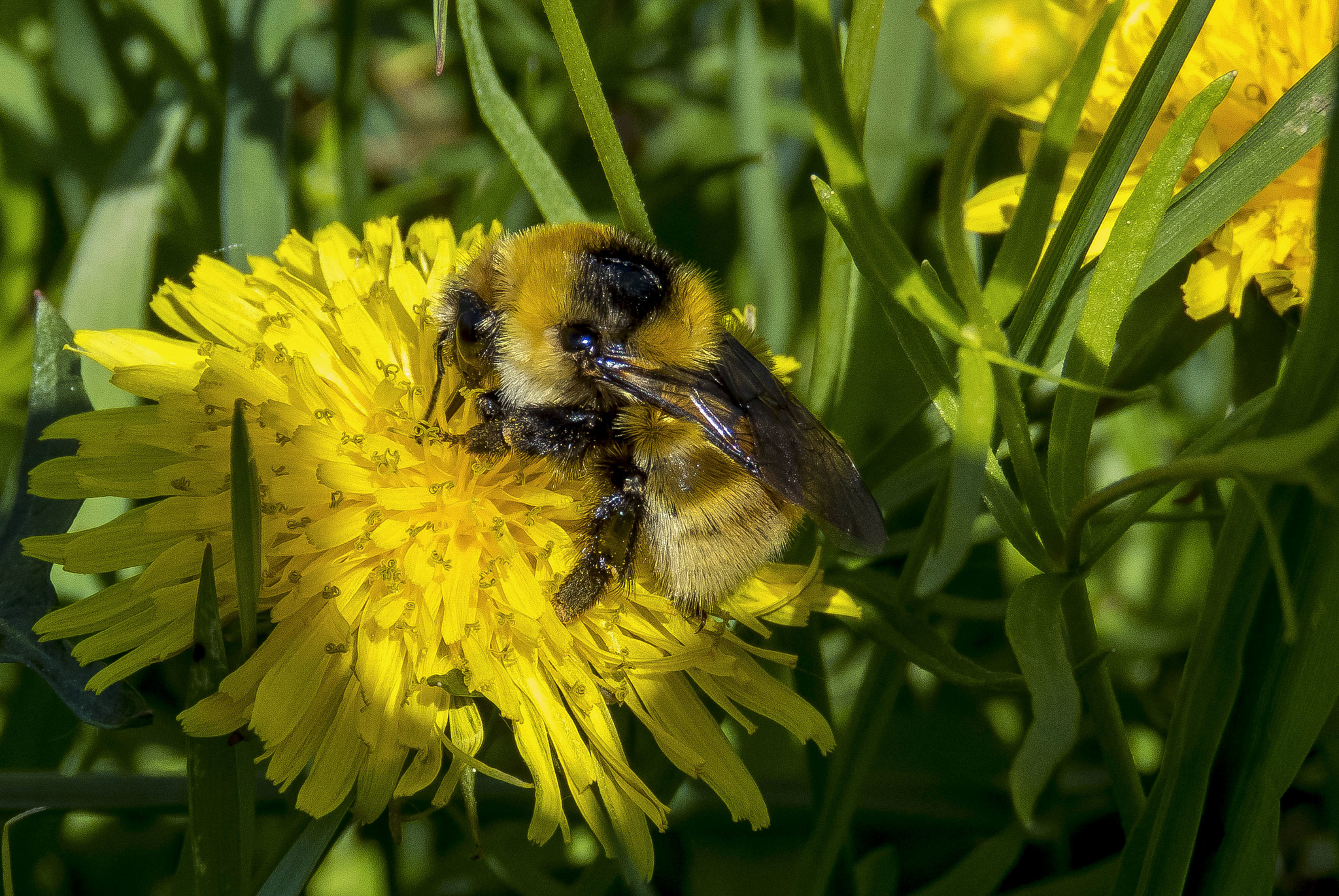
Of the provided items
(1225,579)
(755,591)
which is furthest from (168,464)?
(1225,579)

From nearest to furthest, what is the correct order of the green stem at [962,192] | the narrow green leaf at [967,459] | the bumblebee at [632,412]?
the green stem at [962,192] → the narrow green leaf at [967,459] → the bumblebee at [632,412]

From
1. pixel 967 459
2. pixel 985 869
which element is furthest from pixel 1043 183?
pixel 985 869

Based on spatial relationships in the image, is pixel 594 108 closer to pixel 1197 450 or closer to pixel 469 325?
pixel 469 325

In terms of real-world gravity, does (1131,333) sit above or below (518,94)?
below

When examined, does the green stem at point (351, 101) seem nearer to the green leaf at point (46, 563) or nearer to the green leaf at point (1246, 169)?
the green leaf at point (46, 563)

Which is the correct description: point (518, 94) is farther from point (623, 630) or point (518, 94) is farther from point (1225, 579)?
point (1225, 579)

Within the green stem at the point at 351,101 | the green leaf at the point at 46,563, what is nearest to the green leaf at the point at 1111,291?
the green leaf at the point at 46,563
